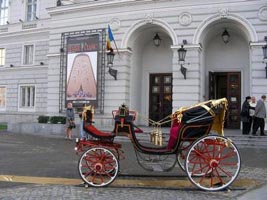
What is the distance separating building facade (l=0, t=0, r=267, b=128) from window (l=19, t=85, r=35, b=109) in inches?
222

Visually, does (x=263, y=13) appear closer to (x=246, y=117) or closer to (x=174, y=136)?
(x=246, y=117)

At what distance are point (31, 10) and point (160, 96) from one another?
531 inches

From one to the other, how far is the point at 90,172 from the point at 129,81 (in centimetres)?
1487

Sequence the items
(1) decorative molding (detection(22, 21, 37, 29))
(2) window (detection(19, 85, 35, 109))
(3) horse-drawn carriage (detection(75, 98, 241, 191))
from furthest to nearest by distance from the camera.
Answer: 1. (2) window (detection(19, 85, 35, 109))
2. (1) decorative molding (detection(22, 21, 37, 29))
3. (3) horse-drawn carriage (detection(75, 98, 241, 191))

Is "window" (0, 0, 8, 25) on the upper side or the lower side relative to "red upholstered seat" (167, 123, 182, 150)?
upper

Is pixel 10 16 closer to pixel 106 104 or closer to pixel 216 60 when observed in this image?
pixel 106 104

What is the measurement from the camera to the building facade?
20.5 meters

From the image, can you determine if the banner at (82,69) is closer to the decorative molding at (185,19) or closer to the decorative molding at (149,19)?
the decorative molding at (149,19)

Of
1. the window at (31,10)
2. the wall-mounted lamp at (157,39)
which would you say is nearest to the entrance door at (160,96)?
the wall-mounted lamp at (157,39)

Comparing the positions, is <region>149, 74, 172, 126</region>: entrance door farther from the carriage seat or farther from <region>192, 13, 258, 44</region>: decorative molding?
the carriage seat

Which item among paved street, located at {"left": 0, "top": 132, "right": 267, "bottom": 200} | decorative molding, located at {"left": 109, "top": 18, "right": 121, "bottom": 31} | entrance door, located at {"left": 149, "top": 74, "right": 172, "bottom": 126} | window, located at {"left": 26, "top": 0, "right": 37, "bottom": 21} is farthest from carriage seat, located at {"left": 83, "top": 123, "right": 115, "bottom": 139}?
window, located at {"left": 26, "top": 0, "right": 37, "bottom": 21}

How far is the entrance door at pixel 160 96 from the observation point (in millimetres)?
A: 23734

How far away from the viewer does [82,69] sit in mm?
23750

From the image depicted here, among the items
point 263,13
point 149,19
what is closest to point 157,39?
point 149,19
